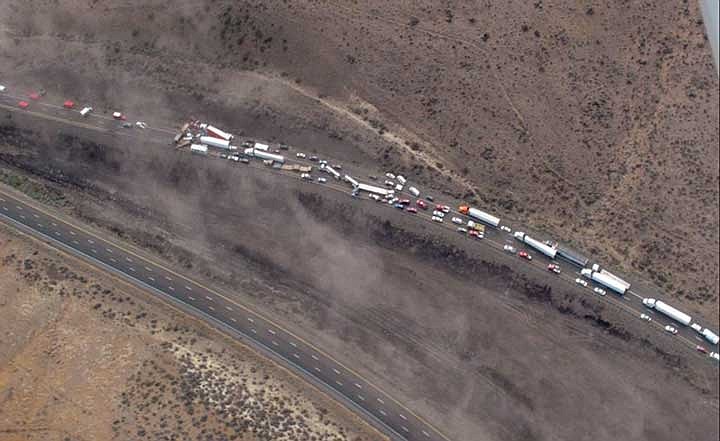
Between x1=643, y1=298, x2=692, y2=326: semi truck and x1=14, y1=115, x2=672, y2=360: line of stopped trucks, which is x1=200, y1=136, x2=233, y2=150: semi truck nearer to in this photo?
x1=14, y1=115, x2=672, y2=360: line of stopped trucks

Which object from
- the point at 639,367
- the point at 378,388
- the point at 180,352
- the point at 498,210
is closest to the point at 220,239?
the point at 180,352

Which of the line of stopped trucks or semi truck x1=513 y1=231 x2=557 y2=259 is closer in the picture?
the line of stopped trucks

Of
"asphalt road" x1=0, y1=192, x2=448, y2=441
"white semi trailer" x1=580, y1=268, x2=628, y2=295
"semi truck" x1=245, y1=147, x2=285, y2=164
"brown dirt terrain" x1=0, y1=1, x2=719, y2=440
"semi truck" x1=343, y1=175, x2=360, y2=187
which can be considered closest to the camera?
"asphalt road" x1=0, y1=192, x2=448, y2=441

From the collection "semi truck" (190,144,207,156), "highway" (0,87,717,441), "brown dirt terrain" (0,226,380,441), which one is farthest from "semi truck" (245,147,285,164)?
"brown dirt terrain" (0,226,380,441)

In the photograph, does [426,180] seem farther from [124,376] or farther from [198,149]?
[124,376]

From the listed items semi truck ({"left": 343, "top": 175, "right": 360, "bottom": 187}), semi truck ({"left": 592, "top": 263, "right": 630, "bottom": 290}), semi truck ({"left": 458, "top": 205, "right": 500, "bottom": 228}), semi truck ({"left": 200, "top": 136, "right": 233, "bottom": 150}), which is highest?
semi truck ({"left": 458, "top": 205, "right": 500, "bottom": 228})

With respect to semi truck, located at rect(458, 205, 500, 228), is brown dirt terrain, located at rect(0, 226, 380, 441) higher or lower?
lower

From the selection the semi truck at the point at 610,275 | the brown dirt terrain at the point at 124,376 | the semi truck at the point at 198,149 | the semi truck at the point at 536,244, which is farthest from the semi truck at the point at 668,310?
the semi truck at the point at 198,149
